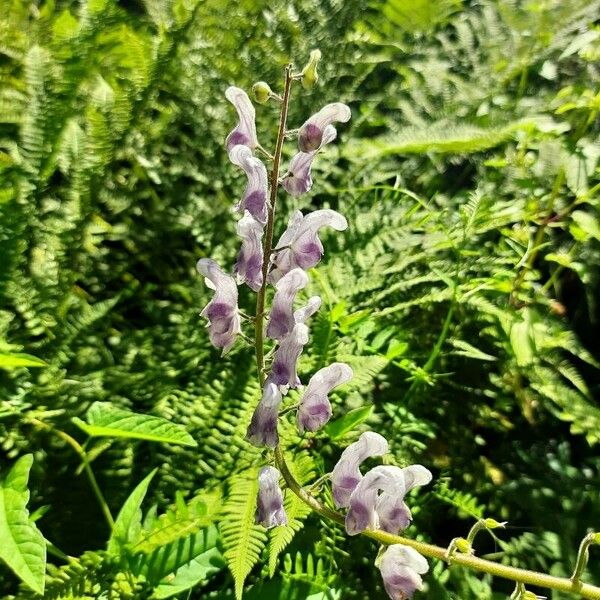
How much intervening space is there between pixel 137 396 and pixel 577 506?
120 cm

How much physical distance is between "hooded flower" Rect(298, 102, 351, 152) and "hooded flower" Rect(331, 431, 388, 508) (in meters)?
0.48

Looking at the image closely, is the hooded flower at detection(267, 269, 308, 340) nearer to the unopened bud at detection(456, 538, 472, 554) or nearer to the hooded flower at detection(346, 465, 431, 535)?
the hooded flower at detection(346, 465, 431, 535)

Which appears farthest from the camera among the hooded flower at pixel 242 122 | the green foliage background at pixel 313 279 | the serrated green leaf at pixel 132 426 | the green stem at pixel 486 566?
the green foliage background at pixel 313 279

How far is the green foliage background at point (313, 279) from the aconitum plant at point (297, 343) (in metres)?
0.23

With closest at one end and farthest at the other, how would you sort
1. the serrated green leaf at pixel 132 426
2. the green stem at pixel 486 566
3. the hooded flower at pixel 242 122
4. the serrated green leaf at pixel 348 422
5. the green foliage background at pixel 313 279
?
the green stem at pixel 486 566
the hooded flower at pixel 242 122
the serrated green leaf at pixel 132 426
the serrated green leaf at pixel 348 422
the green foliage background at pixel 313 279

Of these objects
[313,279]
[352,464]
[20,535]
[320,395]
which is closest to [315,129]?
[320,395]

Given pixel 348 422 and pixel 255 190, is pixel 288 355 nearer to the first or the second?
pixel 255 190

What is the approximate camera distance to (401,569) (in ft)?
3.53

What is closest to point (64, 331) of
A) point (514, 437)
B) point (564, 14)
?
point (514, 437)

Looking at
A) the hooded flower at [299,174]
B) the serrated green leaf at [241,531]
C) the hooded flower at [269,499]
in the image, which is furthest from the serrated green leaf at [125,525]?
the hooded flower at [299,174]

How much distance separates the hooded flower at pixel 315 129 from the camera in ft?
3.54

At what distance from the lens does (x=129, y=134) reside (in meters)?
2.18

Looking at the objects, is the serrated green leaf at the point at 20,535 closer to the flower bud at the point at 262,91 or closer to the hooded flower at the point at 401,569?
the hooded flower at the point at 401,569

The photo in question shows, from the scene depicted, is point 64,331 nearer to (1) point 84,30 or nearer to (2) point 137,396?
(2) point 137,396
